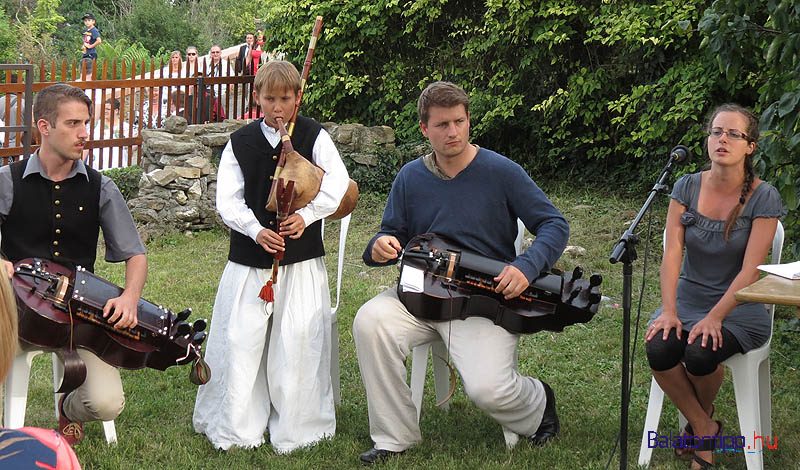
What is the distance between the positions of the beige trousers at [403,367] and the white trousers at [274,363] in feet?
0.97

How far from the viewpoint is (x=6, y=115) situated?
10289mm

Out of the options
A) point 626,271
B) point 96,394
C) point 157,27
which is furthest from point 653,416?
point 157,27

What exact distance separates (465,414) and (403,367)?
2.31 feet

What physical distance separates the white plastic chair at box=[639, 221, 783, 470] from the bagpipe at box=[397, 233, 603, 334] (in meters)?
0.53

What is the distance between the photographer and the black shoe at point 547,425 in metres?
4.53

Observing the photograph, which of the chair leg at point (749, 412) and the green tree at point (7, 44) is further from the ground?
the chair leg at point (749, 412)

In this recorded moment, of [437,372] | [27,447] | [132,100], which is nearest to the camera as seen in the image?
[27,447]

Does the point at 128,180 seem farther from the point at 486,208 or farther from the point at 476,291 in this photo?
the point at 476,291

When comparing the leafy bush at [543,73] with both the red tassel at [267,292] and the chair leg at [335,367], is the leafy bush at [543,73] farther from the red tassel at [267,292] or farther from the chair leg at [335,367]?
the red tassel at [267,292]

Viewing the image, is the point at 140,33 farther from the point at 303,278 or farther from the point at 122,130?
the point at 303,278

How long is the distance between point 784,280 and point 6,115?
8702mm

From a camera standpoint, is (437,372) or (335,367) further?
(335,367)

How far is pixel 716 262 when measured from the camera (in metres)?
4.32

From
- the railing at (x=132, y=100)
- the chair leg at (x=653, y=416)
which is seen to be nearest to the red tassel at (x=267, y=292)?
the chair leg at (x=653, y=416)
